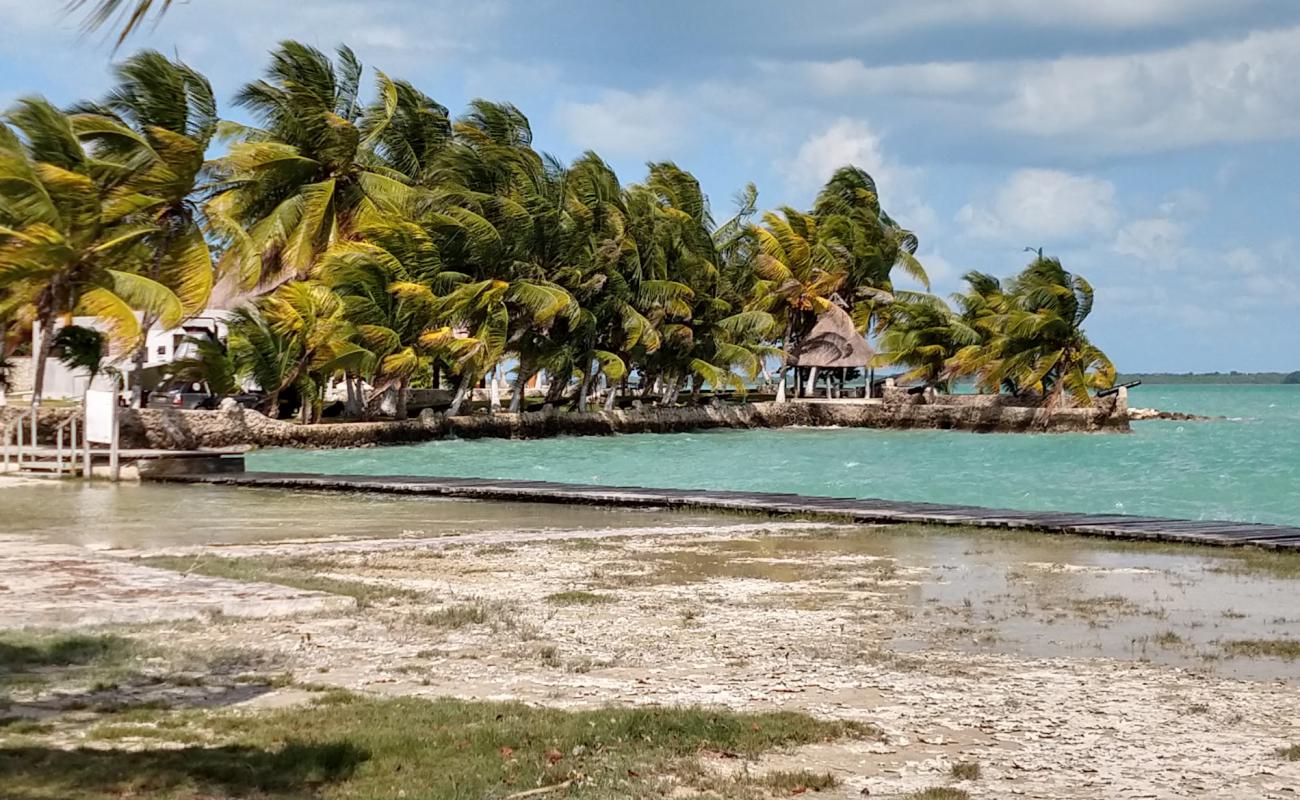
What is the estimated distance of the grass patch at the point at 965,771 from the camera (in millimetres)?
5535

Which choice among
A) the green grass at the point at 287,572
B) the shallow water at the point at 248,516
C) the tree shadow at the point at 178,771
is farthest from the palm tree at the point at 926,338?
the tree shadow at the point at 178,771

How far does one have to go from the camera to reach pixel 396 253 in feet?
129

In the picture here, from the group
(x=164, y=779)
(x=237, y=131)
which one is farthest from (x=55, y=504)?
(x=237, y=131)

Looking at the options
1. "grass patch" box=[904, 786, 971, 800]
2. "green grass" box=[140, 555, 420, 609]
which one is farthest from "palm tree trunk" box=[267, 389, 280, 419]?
"grass patch" box=[904, 786, 971, 800]

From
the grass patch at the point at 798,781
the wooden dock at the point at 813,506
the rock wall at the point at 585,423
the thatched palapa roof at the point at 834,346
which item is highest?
the thatched palapa roof at the point at 834,346

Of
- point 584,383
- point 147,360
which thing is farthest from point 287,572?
point 584,383

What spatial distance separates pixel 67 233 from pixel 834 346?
36.8 meters

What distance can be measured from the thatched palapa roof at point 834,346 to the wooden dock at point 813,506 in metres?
37.5

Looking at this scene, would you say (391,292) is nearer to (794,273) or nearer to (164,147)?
(164,147)

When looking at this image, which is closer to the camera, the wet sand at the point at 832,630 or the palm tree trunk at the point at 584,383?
the wet sand at the point at 832,630

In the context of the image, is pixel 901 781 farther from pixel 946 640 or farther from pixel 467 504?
pixel 467 504

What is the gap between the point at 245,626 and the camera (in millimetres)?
8445

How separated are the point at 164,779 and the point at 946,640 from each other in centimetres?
511

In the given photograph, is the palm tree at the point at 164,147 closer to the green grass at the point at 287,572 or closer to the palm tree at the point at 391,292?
the palm tree at the point at 391,292
